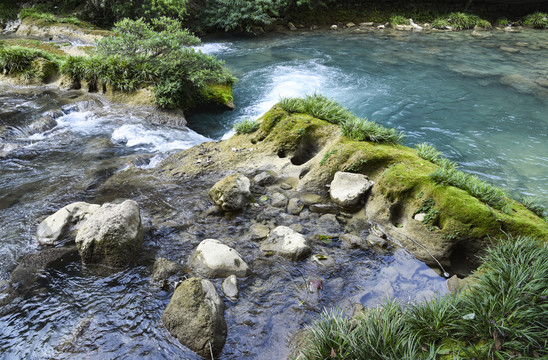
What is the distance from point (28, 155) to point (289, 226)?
760cm

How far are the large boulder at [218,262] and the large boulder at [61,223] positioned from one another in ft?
7.91

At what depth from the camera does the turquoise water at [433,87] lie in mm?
9293

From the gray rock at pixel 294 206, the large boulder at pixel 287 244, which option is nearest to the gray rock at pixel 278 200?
the gray rock at pixel 294 206

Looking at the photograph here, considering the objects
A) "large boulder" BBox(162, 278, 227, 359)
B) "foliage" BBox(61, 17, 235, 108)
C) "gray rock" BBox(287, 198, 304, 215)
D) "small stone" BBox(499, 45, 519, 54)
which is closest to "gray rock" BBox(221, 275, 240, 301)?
"large boulder" BBox(162, 278, 227, 359)

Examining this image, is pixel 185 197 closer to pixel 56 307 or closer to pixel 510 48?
pixel 56 307

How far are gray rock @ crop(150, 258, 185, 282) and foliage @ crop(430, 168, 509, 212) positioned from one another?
446 centimetres

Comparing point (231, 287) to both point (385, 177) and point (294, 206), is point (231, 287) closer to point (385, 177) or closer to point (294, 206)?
point (294, 206)

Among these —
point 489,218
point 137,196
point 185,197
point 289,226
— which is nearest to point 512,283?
point 489,218

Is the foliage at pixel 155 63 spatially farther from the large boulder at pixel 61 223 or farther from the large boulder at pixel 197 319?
the large boulder at pixel 197 319

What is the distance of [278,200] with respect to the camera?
614cm

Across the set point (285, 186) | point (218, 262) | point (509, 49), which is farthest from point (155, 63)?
point (509, 49)

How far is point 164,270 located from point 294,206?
2.63m

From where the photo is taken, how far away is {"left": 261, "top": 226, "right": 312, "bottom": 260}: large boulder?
15.8ft

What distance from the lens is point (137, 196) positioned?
6.48 meters
